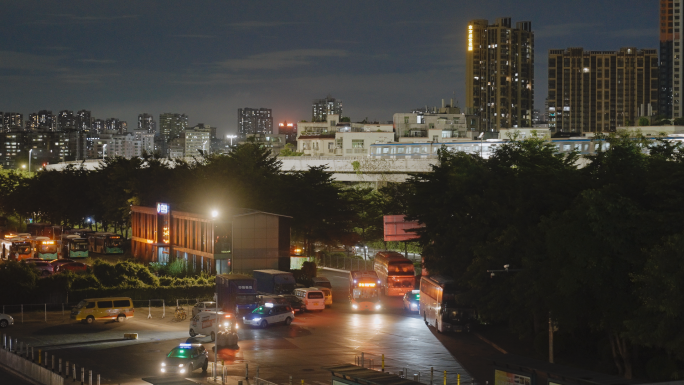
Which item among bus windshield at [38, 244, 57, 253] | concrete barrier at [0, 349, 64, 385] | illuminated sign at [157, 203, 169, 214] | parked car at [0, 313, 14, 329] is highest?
illuminated sign at [157, 203, 169, 214]

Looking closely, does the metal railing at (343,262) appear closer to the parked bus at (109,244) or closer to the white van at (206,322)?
the parked bus at (109,244)

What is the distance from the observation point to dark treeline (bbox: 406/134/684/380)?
27391 mm

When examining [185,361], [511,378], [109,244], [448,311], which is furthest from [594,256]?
[109,244]

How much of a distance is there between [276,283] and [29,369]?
928 inches

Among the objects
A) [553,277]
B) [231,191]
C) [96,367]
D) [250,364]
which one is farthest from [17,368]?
[231,191]

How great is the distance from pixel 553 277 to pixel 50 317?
3070cm

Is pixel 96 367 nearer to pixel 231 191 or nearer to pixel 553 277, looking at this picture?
pixel 553 277

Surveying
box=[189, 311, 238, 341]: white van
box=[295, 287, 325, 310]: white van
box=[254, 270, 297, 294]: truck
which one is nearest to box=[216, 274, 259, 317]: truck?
box=[295, 287, 325, 310]: white van

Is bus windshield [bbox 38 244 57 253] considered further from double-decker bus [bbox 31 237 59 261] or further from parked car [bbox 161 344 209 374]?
parked car [bbox 161 344 209 374]

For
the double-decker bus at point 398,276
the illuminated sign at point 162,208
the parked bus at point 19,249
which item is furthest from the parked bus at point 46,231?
the double-decker bus at point 398,276

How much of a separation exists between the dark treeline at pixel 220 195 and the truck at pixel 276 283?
695 cm

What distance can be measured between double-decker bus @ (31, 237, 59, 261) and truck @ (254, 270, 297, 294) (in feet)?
106

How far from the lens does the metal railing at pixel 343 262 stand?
7638cm

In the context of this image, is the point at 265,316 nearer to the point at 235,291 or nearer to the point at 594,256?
the point at 235,291
